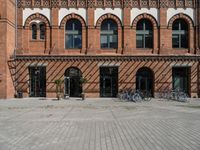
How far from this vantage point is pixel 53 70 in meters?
35.7

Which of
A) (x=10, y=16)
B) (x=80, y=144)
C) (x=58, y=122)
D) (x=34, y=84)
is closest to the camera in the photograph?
(x=80, y=144)

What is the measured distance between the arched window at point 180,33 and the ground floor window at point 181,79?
2488 mm

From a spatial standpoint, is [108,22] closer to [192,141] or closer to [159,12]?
[159,12]

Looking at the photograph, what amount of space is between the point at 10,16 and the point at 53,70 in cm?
671

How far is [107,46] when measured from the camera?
3638cm

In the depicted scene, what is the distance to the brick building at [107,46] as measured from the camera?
Result: 35.7m

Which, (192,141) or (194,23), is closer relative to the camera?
(192,141)

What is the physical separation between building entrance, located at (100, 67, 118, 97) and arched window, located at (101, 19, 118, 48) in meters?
2.54

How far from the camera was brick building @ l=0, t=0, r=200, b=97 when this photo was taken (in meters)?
35.7

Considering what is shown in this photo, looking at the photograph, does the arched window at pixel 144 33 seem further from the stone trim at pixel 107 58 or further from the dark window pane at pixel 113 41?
the dark window pane at pixel 113 41

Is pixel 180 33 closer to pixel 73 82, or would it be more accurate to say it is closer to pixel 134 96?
pixel 134 96

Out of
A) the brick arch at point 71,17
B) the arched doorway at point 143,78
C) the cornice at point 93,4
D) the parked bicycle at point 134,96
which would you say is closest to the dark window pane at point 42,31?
the brick arch at point 71,17

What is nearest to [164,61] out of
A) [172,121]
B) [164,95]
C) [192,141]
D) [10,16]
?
[164,95]

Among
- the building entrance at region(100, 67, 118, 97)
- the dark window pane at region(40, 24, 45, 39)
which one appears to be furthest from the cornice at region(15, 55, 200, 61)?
the dark window pane at region(40, 24, 45, 39)
